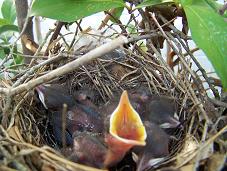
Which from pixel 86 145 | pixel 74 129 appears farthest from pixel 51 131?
pixel 86 145

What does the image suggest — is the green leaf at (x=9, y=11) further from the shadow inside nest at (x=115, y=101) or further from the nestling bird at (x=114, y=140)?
the nestling bird at (x=114, y=140)

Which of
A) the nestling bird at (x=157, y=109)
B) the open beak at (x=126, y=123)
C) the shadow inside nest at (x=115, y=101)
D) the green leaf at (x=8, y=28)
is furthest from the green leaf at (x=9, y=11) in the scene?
the open beak at (x=126, y=123)

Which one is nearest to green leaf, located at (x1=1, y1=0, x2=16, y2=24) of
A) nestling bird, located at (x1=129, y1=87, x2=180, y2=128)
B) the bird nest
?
the bird nest

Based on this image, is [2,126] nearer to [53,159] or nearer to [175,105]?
Result: [53,159]

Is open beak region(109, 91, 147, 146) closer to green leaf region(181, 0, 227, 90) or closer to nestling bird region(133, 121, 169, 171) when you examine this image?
nestling bird region(133, 121, 169, 171)

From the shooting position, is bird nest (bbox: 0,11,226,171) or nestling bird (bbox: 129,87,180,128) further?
nestling bird (bbox: 129,87,180,128)

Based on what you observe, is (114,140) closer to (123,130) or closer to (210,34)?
(123,130)

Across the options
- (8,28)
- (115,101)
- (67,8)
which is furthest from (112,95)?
(8,28)
